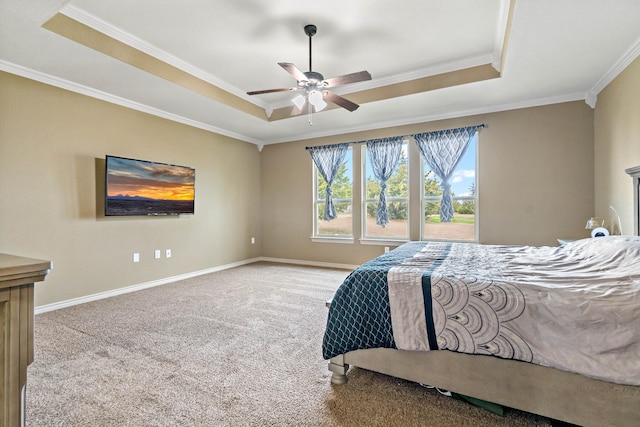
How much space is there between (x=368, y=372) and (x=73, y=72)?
416 cm

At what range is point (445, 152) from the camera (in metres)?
4.63

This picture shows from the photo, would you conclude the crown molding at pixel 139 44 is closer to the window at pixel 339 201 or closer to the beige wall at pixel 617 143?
the window at pixel 339 201

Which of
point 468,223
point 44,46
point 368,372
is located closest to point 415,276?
point 368,372

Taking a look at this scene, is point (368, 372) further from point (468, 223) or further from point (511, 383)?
point (468, 223)

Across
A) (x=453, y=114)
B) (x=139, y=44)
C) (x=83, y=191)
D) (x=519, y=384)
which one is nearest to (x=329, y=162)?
(x=453, y=114)

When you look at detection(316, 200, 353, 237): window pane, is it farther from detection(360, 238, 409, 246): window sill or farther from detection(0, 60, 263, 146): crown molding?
detection(0, 60, 263, 146): crown molding

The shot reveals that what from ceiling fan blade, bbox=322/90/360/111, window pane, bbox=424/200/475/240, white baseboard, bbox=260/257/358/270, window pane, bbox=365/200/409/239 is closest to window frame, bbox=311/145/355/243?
window pane, bbox=365/200/409/239

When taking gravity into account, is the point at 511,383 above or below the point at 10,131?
below

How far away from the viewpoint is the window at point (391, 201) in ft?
16.6

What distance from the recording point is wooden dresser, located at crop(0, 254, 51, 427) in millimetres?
793

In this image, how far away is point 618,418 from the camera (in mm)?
1351

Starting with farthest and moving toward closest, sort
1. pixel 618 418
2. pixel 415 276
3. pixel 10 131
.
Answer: pixel 10 131, pixel 415 276, pixel 618 418

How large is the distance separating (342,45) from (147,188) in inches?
126

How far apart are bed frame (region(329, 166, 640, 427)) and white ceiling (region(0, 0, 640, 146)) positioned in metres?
2.47
